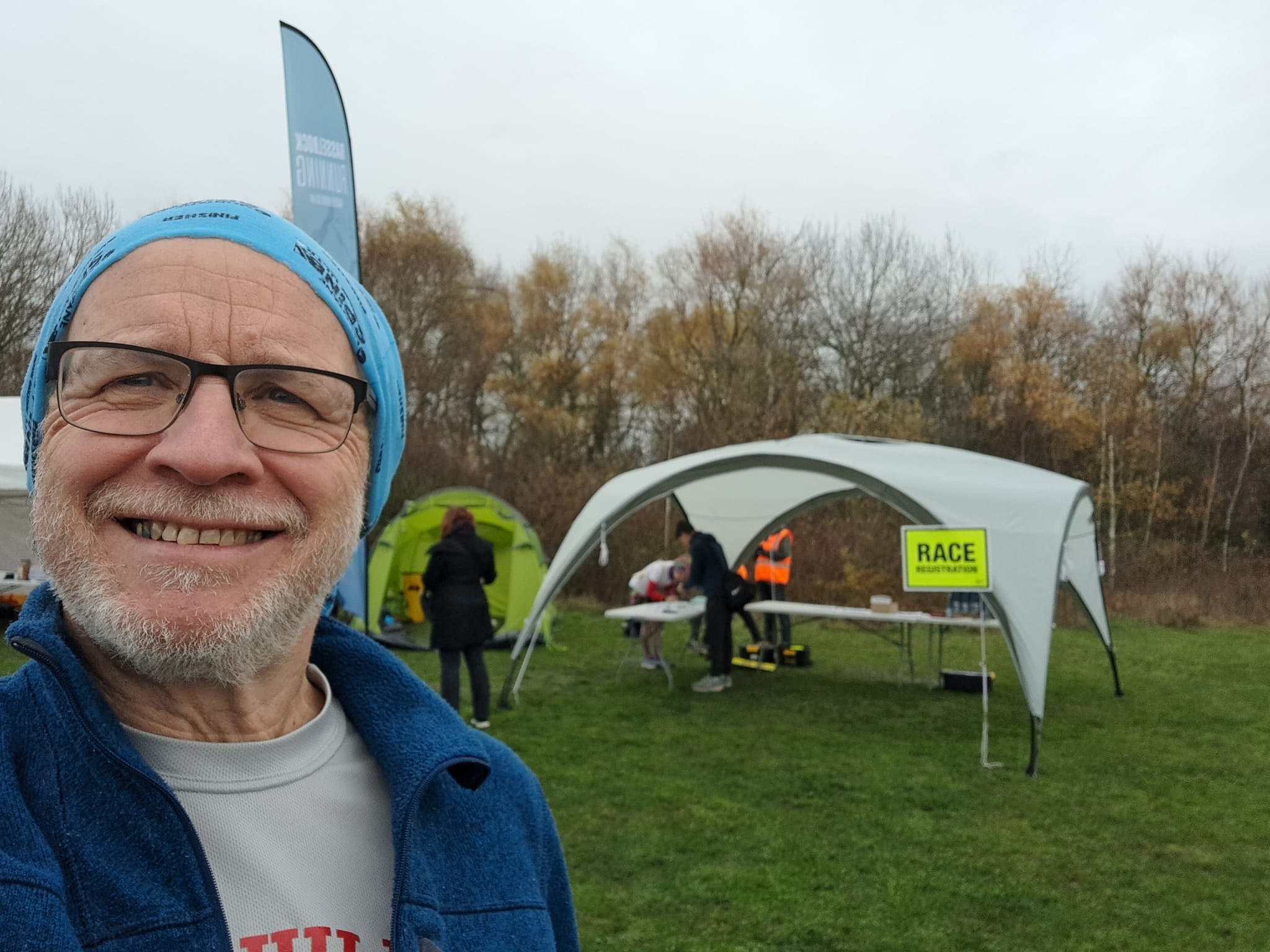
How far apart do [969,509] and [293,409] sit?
22.9 ft

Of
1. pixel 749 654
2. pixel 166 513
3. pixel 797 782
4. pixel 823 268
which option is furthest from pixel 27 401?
pixel 823 268

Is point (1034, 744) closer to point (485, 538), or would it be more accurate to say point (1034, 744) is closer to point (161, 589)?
point (161, 589)

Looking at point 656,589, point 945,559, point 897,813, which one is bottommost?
point 897,813

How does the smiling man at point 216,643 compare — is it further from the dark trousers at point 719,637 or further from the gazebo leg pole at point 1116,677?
the gazebo leg pole at point 1116,677

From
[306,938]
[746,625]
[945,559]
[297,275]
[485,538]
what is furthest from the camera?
[485,538]

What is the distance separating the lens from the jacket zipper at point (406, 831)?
98 centimetres

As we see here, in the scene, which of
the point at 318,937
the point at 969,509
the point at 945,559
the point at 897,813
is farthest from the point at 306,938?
the point at 969,509

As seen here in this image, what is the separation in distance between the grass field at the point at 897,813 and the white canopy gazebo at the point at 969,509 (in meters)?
0.66

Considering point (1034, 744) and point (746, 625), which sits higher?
point (746, 625)

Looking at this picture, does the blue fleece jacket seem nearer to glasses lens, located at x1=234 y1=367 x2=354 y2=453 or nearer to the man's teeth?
the man's teeth

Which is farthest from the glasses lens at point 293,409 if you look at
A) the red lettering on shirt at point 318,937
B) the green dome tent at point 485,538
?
the green dome tent at point 485,538

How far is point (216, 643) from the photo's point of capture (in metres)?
0.98

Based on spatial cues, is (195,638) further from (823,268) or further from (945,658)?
(823,268)

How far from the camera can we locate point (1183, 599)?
16.5 m
